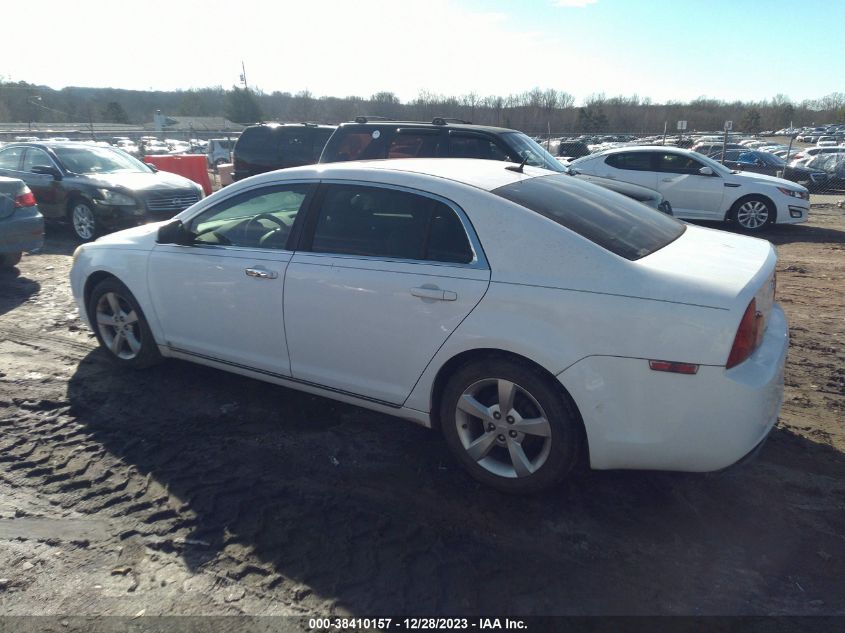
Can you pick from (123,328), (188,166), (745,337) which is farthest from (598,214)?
(188,166)

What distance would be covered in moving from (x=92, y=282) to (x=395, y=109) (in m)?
60.9

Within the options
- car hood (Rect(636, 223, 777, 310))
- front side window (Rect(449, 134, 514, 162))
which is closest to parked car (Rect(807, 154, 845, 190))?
front side window (Rect(449, 134, 514, 162))

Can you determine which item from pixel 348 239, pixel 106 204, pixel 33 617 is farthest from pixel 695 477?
pixel 106 204

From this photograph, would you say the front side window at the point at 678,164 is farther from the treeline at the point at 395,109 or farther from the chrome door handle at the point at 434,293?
the treeline at the point at 395,109

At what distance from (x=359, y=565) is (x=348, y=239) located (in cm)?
183

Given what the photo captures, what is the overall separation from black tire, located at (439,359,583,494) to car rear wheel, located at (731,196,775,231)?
10.3 m

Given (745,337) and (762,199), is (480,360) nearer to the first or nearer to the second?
(745,337)

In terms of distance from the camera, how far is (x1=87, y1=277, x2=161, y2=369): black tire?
14.6 feet

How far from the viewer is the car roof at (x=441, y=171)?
3.32m

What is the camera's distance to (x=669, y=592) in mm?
2441

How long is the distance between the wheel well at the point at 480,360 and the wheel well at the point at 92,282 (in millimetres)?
2960

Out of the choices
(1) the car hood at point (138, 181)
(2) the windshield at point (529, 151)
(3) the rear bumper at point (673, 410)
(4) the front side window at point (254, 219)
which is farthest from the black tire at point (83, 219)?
(3) the rear bumper at point (673, 410)

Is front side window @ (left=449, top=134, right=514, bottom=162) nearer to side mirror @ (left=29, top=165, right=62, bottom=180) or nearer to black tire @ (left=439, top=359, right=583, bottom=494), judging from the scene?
black tire @ (left=439, top=359, right=583, bottom=494)

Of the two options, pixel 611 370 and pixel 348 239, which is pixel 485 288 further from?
pixel 348 239
